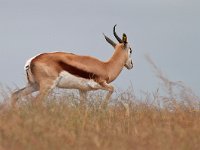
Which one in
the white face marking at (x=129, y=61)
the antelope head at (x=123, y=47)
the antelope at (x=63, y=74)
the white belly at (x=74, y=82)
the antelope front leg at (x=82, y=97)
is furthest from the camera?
the white face marking at (x=129, y=61)

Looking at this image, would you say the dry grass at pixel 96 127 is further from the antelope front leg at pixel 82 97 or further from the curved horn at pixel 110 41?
the curved horn at pixel 110 41

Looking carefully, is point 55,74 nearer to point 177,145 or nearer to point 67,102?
point 67,102

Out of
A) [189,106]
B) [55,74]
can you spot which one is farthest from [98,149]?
[55,74]

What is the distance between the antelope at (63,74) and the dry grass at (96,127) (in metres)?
1.08

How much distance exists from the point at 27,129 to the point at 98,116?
2459mm

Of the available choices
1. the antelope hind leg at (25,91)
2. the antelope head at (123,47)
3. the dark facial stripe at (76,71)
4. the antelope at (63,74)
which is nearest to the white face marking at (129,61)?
the antelope head at (123,47)

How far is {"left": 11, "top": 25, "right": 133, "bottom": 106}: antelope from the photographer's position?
10820 mm

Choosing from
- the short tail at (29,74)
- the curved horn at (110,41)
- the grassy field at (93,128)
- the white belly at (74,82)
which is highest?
the curved horn at (110,41)

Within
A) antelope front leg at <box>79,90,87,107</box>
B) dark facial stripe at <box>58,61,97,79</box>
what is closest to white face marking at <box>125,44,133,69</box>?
dark facial stripe at <box>58,61,97,79</box>

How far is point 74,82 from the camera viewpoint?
36.4 ft

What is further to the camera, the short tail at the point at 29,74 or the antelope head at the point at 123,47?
the antelope head at the point at 123,47

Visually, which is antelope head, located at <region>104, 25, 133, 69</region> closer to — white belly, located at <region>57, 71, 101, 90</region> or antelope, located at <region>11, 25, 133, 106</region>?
antelope, located at <region>11, 25, 133, 106</region>

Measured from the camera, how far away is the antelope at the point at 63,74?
1082 cm

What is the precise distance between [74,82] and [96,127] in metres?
4.41
